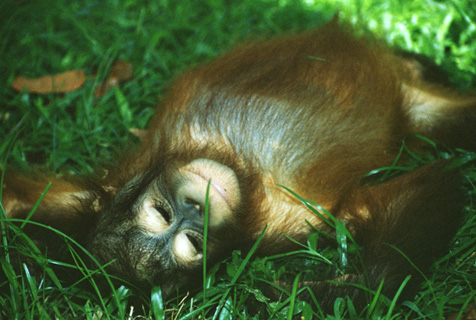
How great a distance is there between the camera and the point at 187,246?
8.36 ft

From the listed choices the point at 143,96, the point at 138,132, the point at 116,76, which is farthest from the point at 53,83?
the point at 138,132

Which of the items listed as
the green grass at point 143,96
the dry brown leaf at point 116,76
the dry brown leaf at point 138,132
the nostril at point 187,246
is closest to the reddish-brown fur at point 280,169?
the nostril at point 187,246

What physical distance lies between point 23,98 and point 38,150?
1.64ft

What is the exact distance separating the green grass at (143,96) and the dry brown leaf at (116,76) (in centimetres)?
6

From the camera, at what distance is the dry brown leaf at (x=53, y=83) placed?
4.06 meters

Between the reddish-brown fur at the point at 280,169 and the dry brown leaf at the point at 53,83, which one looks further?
the dry brown leaf at the point at 53,83

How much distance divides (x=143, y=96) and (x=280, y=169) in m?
1.59

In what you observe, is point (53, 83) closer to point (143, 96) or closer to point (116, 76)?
point (116, 76)

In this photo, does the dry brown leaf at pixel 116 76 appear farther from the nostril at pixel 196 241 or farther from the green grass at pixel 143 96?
the nostril at pixel 196 241

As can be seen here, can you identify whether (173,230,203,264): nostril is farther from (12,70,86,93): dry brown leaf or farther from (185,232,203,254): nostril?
(12,70,86,93): dry brown leaf

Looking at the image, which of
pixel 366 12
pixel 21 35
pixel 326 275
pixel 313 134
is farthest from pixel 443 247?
pixel 21 35

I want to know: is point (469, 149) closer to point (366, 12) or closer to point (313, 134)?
point (313, 134)

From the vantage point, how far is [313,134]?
292cm

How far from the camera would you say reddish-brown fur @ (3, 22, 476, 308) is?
2.56m
